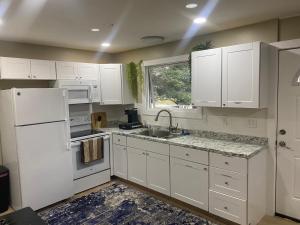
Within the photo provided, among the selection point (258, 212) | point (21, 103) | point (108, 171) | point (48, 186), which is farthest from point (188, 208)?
point (21, 103)

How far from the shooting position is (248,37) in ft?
9.82

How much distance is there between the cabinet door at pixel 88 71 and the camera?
4.20m

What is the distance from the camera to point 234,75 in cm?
278

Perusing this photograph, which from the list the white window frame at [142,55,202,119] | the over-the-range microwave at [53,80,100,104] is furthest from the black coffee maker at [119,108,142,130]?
the over-the-range microwave at [53,80,100,104]

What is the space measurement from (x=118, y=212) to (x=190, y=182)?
1.05 metres

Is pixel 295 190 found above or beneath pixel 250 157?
beneath

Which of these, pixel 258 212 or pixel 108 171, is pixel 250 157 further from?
pixel 108 171

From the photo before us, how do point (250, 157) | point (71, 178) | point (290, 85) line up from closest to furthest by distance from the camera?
point (250, 157) < point (290, 85) < point (71, 178)

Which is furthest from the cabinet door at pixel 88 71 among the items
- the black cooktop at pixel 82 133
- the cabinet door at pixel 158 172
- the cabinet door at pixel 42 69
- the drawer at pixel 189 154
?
the drawer at pixel 189 154

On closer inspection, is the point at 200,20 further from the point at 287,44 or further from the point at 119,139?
the point at 119,139

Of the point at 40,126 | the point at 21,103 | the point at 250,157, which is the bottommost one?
the point at 250,157

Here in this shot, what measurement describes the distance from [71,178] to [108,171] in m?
0.79

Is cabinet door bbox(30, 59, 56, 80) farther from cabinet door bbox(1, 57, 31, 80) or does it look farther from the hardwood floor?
the hardwood floor

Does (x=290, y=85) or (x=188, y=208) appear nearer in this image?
(x=290, y=85)
